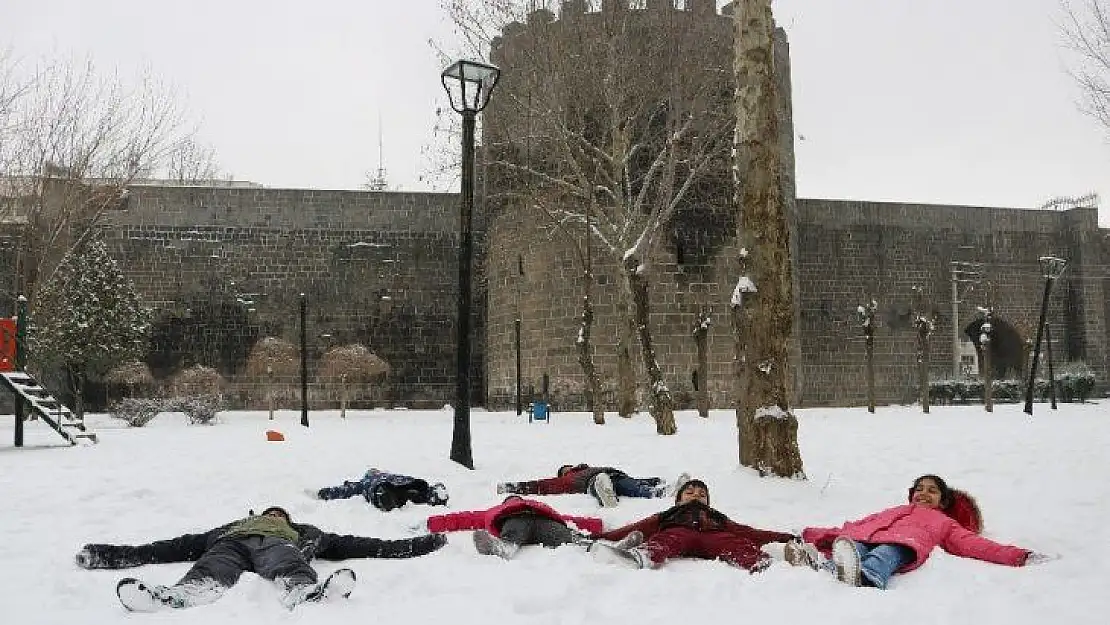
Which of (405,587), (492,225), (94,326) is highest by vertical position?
(492,225)

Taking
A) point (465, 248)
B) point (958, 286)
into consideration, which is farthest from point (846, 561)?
point (958, 286)

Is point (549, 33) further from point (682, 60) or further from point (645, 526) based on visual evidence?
point (645, 526)

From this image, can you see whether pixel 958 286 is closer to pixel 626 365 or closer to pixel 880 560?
pixel 626 365

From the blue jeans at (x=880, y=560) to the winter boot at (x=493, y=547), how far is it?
4.88 ft

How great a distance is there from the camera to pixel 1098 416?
1466 cm

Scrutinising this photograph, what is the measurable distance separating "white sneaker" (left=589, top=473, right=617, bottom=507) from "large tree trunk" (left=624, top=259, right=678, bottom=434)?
561 centimetres

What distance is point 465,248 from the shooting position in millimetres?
8531

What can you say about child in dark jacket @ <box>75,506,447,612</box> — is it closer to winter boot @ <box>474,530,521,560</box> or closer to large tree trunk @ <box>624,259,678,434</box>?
winter boot @ <box>474,530,521,560</box>

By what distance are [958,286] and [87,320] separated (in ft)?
67.0

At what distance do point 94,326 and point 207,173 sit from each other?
23.7m

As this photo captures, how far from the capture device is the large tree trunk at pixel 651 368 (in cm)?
1153

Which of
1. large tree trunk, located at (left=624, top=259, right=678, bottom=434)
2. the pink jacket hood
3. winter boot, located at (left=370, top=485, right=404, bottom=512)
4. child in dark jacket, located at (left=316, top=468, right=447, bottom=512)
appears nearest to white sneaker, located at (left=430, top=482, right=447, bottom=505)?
child in dark jacket, located at (left=316, top=468, right=447, bottom=512)

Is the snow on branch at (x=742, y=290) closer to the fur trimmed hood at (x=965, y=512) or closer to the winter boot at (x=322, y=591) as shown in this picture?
the fur trimmed hood at (x=965, y=512)

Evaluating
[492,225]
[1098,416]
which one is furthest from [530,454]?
[492,225]
